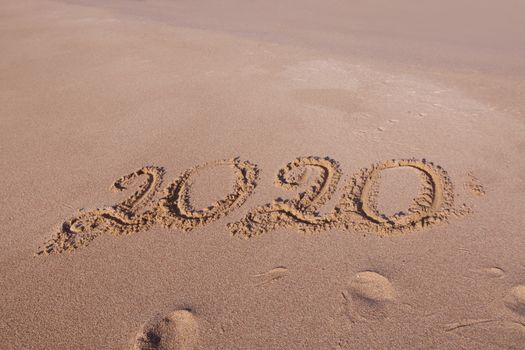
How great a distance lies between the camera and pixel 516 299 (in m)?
1.87

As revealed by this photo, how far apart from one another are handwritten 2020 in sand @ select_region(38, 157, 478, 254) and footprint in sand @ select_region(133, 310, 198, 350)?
2.21 ft

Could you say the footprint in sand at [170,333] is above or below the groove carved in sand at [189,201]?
below

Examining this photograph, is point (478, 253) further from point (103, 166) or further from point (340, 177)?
point (103, 166)

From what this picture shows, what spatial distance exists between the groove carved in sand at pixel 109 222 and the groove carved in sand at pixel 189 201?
12 centimetres

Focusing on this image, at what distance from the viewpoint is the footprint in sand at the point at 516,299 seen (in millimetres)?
1829

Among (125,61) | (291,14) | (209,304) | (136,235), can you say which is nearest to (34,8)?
(125,61)

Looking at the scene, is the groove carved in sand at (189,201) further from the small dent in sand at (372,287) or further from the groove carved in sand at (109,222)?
the small dent in sand at (372,287)

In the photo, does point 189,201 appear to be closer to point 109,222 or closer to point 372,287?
point 109,222

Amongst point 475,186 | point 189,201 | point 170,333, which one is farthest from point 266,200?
point 475,186

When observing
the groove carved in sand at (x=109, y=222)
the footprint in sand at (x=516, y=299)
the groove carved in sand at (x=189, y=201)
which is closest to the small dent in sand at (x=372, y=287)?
the footprint in sand at (x=516, y=299)

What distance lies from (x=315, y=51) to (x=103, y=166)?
3.61m

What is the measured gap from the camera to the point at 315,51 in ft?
17.5

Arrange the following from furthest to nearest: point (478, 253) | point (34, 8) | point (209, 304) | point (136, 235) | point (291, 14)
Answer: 1. point (34, 8)
2. point (291, 14)
3. point (136, 235)
4. point (478, 253)
5. point (209, 304)

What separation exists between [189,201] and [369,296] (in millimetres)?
1459
